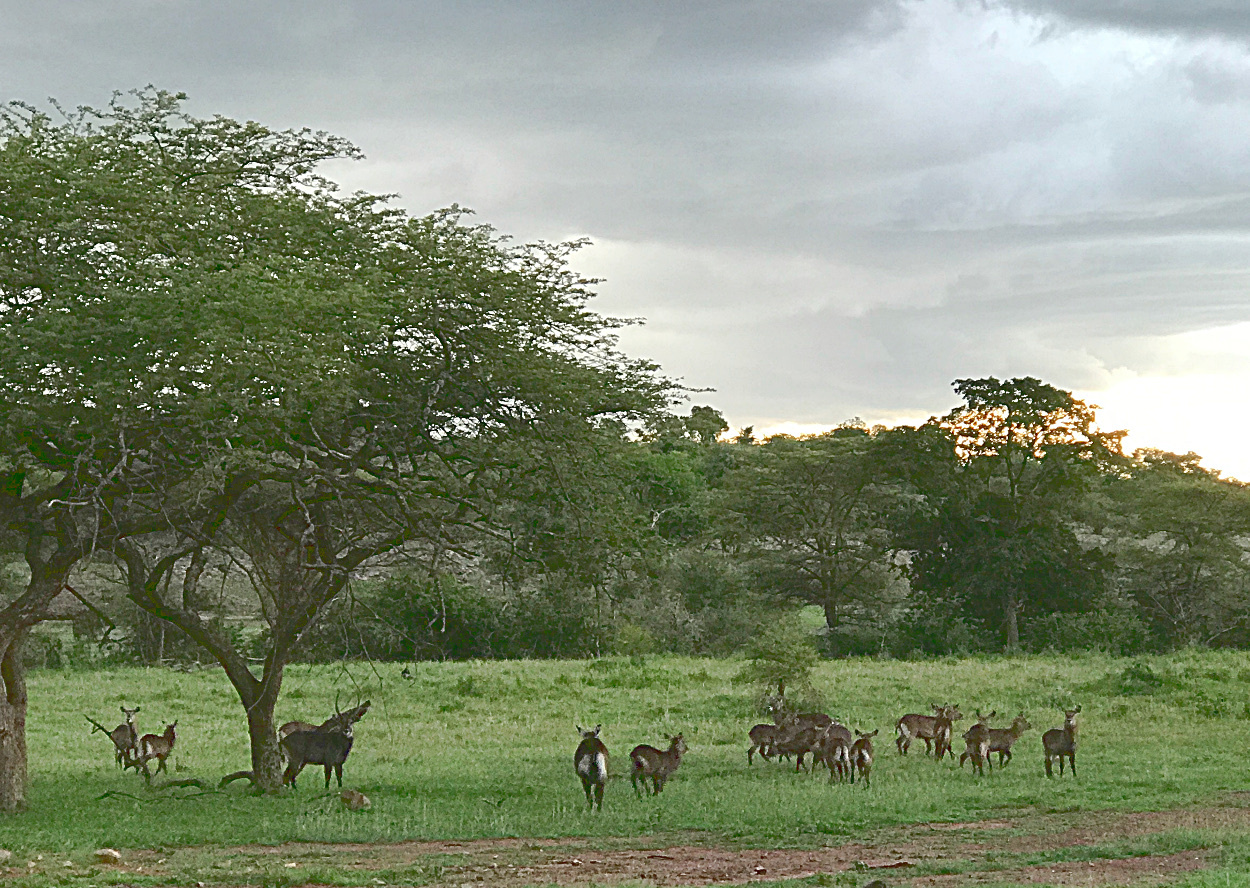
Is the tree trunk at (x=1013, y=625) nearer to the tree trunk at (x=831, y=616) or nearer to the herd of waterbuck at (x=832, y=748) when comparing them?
the tree trunk at (x=831, y=616)

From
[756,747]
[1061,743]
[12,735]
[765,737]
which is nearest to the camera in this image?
[12,735]

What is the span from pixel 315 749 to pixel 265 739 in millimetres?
657

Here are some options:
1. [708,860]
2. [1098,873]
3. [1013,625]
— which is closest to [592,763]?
[708,860]

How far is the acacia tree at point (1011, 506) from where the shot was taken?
4253 centimetres

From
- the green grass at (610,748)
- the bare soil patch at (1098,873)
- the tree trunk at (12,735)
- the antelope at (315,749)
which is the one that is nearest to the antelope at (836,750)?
the green grass at (610,748)

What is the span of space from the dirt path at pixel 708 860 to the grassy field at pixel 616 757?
40 cm

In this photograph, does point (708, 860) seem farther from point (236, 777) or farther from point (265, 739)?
point (236, 777)

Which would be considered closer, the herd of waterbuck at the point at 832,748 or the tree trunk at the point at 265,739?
the herd of waterbuck at the point at 832,748

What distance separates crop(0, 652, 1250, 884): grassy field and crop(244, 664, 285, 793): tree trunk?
405 millimetres

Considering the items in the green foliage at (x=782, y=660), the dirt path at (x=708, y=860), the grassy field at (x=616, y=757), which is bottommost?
the dirt path at (x=708, y=860)

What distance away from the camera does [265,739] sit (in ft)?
55.2

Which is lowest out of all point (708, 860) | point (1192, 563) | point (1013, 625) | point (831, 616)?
point (708, 860)

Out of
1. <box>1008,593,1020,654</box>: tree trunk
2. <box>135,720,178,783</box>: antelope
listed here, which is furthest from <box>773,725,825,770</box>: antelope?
<box>1008,593,1020,654</box>: tree trunk

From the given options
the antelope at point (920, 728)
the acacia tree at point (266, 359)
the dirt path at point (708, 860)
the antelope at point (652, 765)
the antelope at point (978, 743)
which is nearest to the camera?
the dirt path at point (708, 860)
